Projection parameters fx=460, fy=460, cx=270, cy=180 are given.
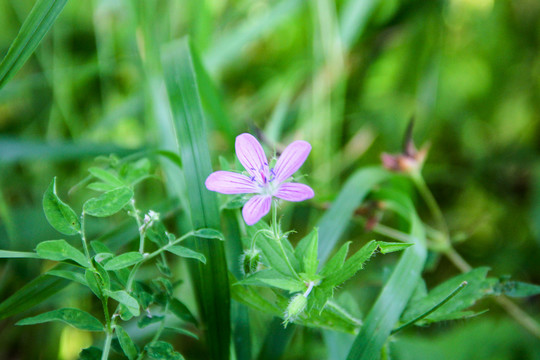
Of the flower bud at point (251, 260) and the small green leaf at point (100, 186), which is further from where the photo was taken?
the small green leaf at point (100, 186)

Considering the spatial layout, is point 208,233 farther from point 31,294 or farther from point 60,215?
point 31,294

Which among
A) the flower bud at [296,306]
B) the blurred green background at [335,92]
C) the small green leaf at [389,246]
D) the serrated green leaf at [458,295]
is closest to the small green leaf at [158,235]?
the flower bud at [296,306]

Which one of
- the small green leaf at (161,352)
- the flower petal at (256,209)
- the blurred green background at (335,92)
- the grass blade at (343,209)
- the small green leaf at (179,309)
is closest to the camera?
the flower petal at (256,209)

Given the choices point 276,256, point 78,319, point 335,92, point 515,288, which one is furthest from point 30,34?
point 335,92

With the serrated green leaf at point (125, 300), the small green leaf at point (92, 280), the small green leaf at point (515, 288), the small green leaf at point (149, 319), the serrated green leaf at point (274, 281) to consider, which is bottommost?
the small green leaf at point (515, 288)

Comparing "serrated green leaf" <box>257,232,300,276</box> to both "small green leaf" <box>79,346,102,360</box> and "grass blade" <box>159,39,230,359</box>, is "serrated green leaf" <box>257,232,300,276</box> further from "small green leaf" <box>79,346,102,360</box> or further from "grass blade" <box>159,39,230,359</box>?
"small green leaf" <box>79,346,102,360</box>

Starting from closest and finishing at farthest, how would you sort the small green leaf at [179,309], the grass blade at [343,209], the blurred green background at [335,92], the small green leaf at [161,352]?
the small green leaf at [161,352] → the small green leaf at [179,309] → the grass blade at [343,209] → the blurred green background at [335,92]

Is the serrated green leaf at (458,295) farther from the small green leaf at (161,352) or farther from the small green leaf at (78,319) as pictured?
the small green leaf at (78,319)
